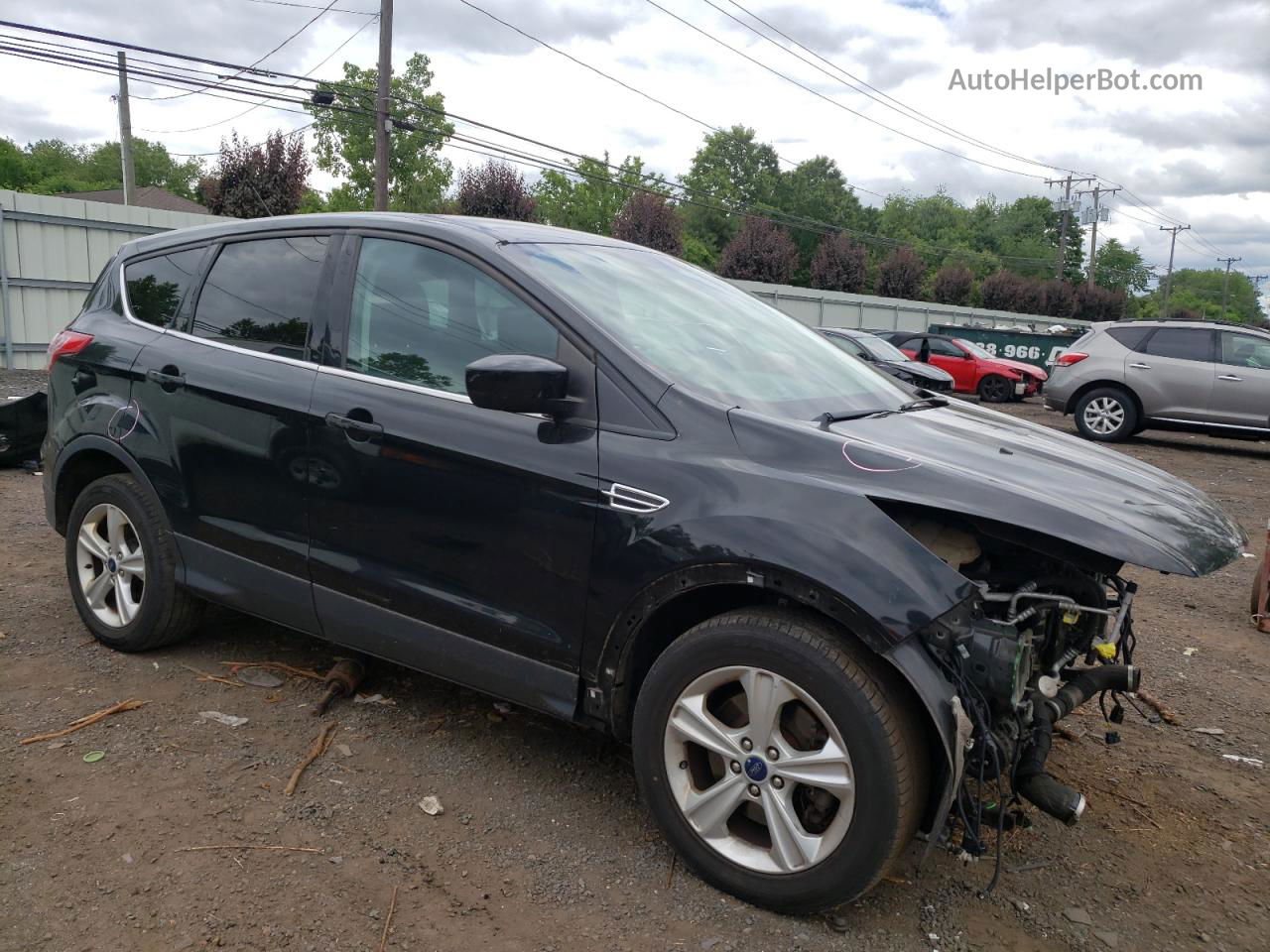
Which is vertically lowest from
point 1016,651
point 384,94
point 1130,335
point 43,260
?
point 1016,651

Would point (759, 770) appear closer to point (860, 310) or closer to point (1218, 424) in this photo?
point (1218, 424)

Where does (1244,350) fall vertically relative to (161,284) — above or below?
below

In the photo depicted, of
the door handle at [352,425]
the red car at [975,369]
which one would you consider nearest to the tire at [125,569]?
the door handle at [352,425]

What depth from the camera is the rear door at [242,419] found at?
3.32 m

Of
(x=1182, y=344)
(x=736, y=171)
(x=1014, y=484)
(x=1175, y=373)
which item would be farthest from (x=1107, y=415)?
(x=736, y=171)

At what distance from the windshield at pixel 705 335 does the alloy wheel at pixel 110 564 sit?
2.07 metres

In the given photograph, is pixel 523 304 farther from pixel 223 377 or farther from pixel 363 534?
pixel 223 377

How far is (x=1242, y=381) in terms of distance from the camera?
12.4m

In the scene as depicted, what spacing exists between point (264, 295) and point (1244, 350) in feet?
42.7

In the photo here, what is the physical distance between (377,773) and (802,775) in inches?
58.6

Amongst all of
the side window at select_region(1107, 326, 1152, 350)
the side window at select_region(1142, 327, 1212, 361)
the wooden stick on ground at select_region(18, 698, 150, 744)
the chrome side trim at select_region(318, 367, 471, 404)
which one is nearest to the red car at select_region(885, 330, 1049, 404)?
the side window at select_region(1107, 326, 1152, 350)

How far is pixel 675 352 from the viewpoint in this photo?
2912 mm

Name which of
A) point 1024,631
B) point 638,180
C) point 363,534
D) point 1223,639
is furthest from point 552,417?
point 638,180

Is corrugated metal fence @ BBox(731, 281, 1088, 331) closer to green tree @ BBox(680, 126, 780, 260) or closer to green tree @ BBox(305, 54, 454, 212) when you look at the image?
green tree @ BBox(305, 54, 454, 212)
